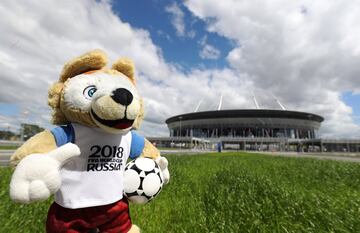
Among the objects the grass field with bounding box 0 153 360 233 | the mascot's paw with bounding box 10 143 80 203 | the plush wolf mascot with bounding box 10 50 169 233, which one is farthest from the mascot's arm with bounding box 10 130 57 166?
the grass field with bounding box 0 153 360 233

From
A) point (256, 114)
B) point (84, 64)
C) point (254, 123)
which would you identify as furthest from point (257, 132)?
point (84, 64)

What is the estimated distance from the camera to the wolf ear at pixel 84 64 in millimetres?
2332

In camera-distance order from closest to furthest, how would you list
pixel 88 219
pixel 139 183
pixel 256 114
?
pixel 88 219 < pixel 139 183 < pixel 256 114

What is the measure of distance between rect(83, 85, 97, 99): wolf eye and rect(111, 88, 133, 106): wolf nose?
276 millimetres

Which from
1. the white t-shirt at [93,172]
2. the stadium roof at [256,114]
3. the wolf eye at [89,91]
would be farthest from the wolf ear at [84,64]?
the stadium roof at [256,114]

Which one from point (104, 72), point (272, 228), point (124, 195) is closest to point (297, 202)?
point (272, 228)

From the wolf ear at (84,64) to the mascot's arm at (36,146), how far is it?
0.63m

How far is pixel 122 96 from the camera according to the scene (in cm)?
196

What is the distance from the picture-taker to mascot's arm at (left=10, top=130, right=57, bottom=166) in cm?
191

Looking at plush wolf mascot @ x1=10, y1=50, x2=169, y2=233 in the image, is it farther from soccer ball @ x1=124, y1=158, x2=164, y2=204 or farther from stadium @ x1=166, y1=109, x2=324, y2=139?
stadium @ x1=166, y1=109, x2=324, y2=139

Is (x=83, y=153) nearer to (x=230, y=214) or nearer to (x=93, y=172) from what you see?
(x=93, y=172)

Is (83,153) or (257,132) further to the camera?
(257,132)

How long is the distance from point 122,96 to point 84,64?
677 millimetres

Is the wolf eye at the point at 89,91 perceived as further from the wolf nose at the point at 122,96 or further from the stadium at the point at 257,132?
the stadium at the point at 257,132
